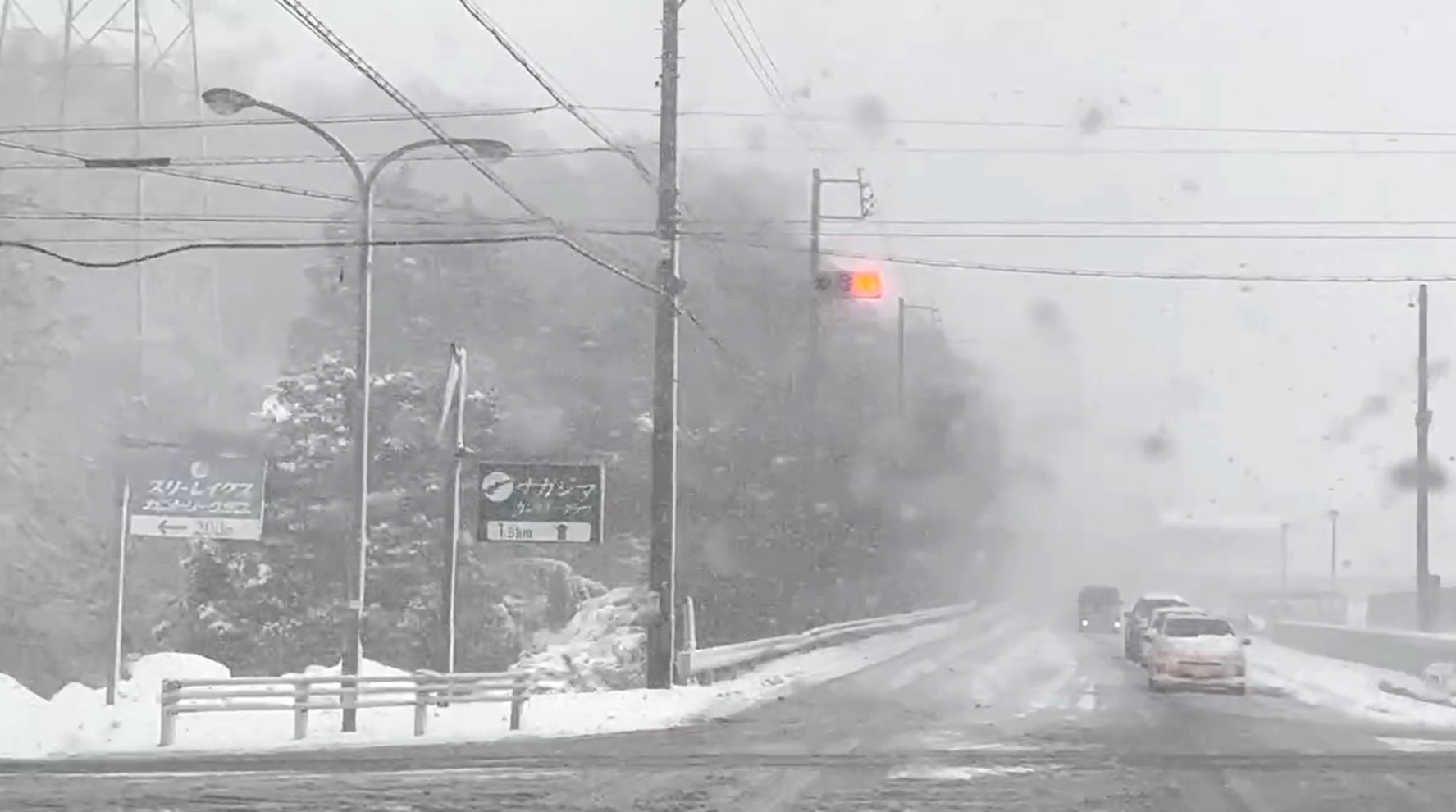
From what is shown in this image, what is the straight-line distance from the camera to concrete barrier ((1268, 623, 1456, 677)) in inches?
1396

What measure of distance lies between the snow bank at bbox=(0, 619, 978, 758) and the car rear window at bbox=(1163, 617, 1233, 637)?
23.2 ft

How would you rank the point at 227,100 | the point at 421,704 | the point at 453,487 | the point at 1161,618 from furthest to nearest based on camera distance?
the point at 1161,618
the point at 453,487
the point at 227,100
the point at 421,704

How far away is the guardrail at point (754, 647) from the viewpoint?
31.2 metres

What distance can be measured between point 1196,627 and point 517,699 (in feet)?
50.3

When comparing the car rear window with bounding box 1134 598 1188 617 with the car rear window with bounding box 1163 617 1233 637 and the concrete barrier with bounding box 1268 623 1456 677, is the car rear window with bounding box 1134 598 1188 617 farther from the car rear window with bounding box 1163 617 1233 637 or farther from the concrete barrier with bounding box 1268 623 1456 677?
the car rear window with bounding box 1163 617 1233 637

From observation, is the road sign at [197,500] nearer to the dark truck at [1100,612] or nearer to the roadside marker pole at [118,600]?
the roadside marker pole at [118,600]

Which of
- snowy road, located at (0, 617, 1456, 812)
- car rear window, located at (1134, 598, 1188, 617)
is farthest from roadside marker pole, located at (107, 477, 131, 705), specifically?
car rear window, located at (1134, 598, 1188, 617)

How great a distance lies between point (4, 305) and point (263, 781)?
30977 mm

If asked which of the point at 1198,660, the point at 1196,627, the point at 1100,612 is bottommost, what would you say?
the point at 1100,612

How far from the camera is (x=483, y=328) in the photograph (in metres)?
58.8

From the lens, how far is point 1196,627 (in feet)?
109

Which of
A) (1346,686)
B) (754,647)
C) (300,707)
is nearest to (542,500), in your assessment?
(300,707)

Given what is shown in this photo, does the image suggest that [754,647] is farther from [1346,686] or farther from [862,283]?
[862,283]

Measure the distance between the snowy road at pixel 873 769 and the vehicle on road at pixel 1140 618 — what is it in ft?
47.8
